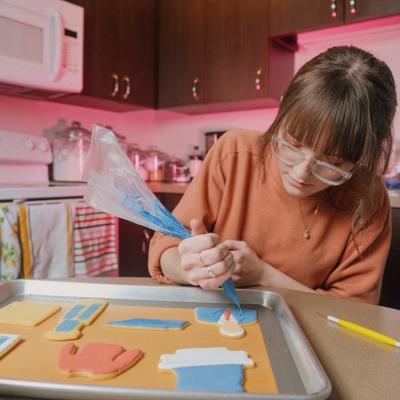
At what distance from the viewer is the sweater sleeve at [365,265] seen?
36.2 inches

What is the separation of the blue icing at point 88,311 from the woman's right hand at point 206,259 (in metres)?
0.15

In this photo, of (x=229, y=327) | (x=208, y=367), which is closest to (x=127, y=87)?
(x=229, y=327)

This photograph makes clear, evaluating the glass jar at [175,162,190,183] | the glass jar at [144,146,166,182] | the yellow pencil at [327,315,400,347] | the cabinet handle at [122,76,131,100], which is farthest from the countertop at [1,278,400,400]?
the glass jar at [144,146,166,182]

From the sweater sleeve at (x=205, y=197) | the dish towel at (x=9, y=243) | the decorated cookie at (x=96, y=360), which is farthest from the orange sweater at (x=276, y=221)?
the dish towel at (x=9, y=243)

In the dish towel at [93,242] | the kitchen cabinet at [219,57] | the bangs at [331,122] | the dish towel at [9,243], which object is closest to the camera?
the bangs at [331,122]

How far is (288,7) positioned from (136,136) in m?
1.30

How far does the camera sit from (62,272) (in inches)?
74.8

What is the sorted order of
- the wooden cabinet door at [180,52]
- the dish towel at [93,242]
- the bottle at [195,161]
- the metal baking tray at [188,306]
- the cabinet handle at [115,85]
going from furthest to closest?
1. the bottle at [195,161]
2. the wooden cabinet door at [180,52]
3. the cabinet handle at [115,85]
4. the dish towel at [93,242]
5. the metal baking tray at [188,306]

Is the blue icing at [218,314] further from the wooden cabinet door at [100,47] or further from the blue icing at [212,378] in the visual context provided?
the wooden cabinet door at [100,47]

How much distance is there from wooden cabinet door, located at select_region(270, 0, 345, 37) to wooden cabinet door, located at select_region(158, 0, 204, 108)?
0.49m

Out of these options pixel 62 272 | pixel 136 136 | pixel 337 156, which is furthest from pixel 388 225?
pixel 136 136

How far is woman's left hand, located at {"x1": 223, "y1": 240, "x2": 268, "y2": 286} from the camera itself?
811mm

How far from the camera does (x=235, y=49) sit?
2.38 metres

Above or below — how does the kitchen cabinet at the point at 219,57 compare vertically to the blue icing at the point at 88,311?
above
